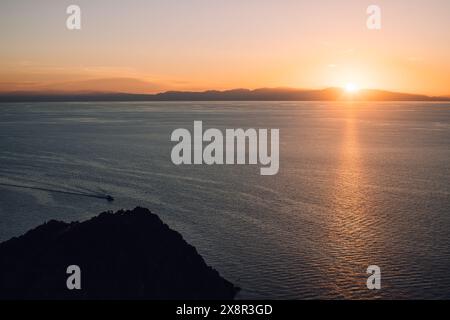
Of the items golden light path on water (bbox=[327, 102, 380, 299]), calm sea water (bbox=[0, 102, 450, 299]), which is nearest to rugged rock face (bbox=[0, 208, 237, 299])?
calm sea water (bbox=[0, 102, 450, 299])

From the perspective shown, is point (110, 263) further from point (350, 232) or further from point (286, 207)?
point (286, 207)

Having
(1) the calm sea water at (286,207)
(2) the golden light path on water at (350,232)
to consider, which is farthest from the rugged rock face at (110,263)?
(2) the golden light path on water at (350,232)

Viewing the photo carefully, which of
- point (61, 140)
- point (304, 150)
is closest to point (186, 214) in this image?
point (304, 150)

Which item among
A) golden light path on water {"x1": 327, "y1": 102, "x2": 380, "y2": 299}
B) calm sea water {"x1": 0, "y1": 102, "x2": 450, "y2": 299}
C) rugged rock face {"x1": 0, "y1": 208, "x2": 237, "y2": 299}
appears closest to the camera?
rugged rock face {"x1": 0, "y1": 208, "x2": 237, "y2": 299}

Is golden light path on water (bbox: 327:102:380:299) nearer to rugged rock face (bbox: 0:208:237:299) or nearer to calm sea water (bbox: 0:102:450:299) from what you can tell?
calm sea water (bbox: 0:102:450:299)

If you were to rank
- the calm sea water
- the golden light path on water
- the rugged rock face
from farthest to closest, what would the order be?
the calm sea water
the golden light path on water
the rugged rock face

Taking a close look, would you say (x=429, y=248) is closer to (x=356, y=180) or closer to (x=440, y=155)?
(x=356, y=180)
